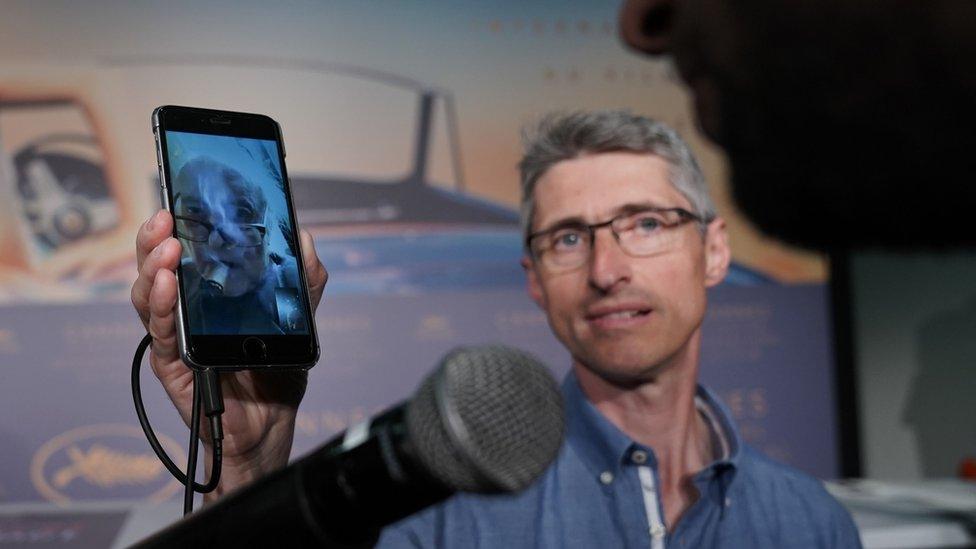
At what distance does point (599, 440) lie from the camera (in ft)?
4.51

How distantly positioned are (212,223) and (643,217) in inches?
27.7

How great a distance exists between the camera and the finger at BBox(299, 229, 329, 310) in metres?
0.95

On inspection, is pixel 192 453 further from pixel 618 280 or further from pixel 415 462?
pixel 618 280

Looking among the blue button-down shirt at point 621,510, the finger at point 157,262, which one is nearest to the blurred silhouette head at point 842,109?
the finger at point 157,262

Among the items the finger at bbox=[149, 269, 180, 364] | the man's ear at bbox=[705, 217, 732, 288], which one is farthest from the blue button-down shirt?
the finger at bbox=[149, 269, 180, 364]

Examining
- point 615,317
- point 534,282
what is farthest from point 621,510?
point 534,282

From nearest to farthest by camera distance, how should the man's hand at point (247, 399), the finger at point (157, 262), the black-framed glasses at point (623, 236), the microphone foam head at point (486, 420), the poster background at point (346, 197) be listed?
the microphone foam head at point (486, 420), the finger at point (157, 262), the man's hand at point (247, 399), the black-framed glasses at point (623, 236), the poster background at point (346, 197)

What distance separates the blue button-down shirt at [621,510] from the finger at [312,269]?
1.39 feet

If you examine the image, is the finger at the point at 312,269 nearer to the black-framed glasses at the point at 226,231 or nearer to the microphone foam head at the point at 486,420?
the black-framed glasses at the point at 226,231

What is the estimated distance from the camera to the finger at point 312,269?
0.95 metres

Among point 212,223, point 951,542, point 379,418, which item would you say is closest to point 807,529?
point 951,542

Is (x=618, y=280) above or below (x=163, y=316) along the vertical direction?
below

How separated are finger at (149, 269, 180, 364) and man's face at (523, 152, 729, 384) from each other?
0.60 meters

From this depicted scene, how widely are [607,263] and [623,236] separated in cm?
5
